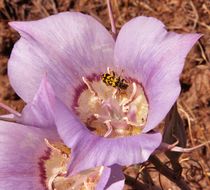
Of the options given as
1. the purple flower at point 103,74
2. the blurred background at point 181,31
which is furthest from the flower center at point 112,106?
the blurred background at point 181,31

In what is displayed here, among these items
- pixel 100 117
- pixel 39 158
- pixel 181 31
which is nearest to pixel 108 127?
pixel 100 117

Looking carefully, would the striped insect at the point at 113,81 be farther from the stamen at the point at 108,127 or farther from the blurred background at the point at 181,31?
the blurred background at the point at 181,31

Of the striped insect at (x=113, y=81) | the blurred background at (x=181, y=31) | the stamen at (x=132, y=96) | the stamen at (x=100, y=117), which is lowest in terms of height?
the blurred background at (x=181, y=31)

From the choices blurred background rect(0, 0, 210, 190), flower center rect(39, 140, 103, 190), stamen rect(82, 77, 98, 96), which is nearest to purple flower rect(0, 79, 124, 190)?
flower center rect(39, 140, 103, 190)

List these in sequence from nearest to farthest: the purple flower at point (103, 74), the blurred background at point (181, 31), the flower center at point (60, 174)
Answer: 1. the purple flower at point (103, 74)
2. the flower center at point (60, 174)
3. the blurred background at point (181, 31)

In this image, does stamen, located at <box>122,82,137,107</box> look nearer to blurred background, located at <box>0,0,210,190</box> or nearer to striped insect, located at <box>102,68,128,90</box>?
striped insect, located at <box>102,68,128,90</box>

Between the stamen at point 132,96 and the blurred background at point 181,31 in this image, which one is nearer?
the stamen at point 132,96

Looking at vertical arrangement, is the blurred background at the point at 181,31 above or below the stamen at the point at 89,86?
below
